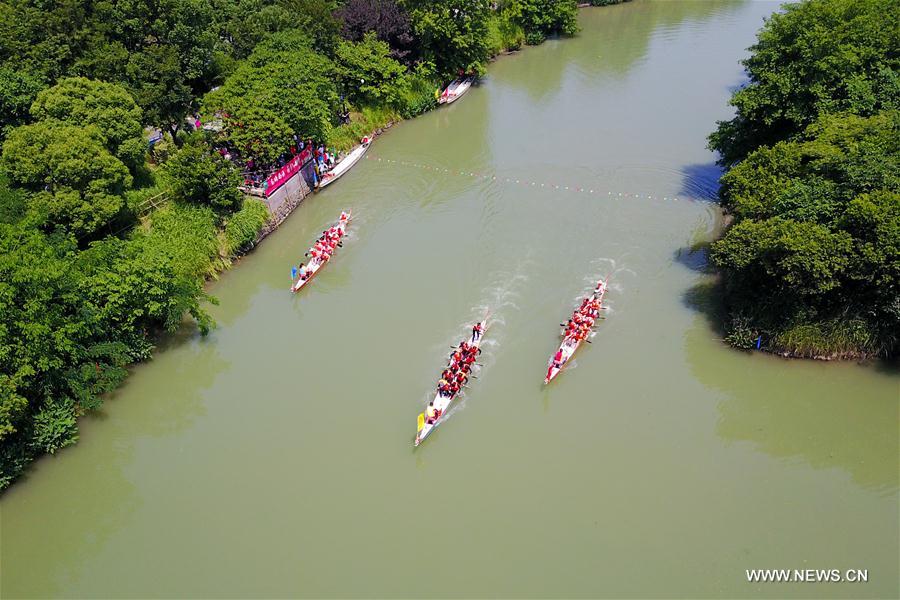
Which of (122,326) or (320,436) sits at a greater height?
(122,326)

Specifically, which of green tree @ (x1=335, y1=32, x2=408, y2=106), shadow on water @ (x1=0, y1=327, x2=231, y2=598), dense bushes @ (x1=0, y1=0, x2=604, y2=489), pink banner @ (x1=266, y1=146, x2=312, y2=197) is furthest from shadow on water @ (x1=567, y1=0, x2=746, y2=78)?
shadow on water @ (x1=0, y1=327, x2=231, y2=598)

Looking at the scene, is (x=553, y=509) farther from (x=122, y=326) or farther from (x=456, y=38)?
(x=456, y=38)

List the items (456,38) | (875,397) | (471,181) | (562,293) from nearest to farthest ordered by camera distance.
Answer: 1. (875,397)
2. (562,293)
3. (471,181)
4. (456,38)

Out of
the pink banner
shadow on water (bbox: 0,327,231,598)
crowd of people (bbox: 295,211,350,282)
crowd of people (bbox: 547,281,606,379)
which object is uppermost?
the pink banner

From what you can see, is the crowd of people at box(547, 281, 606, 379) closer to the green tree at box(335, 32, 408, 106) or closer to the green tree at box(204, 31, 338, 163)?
the green tree at box(204, 31, 338, 163)

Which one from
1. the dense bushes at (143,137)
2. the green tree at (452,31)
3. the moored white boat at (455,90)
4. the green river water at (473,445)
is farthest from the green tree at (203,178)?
the green tree at (452,31)

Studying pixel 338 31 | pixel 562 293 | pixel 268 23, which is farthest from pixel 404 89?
pixel 562 293
